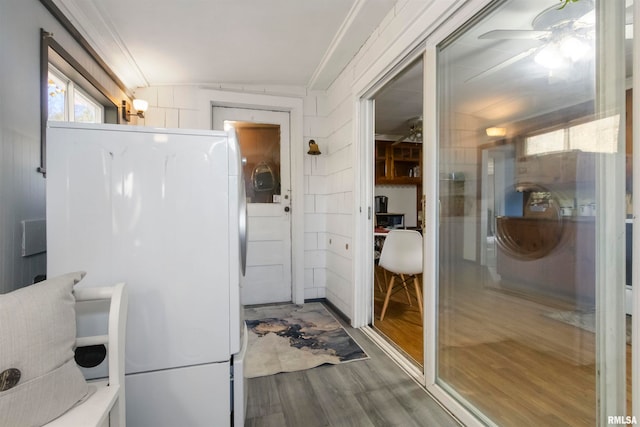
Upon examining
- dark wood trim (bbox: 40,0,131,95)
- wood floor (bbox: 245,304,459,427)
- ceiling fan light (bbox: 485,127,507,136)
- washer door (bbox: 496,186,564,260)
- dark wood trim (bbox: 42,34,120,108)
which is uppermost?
dark wood trim (bbox: 40,0,131,95)

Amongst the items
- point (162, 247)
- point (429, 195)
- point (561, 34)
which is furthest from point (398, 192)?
point (162, 247)

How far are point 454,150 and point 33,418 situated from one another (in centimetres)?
186

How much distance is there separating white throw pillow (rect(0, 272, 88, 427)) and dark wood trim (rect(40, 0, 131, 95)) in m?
1.74

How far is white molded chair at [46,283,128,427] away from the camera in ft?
2.65

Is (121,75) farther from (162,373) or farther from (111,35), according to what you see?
(162,373)

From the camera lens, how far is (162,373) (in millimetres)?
1186

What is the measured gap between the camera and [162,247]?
119 centimetres

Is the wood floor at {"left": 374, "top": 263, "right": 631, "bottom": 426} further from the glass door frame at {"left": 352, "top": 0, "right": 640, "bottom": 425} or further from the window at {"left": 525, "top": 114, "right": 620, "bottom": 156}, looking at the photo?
the window at {"left": 525, "top": 114, "right": 620, "bottom": 156}

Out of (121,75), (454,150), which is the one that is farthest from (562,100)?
(121,75)

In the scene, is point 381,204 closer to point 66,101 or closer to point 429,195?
point 429,195

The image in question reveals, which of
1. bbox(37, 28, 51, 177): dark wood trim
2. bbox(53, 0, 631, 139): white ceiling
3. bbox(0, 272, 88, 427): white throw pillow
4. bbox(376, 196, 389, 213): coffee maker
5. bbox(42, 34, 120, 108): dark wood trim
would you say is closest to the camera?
bbox(0, 272, 88, 427): white throw pillow

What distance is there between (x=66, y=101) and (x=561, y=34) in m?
2.88

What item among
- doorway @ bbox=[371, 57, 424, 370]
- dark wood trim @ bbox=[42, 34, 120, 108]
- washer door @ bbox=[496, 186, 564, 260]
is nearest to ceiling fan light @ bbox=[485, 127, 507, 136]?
washer door @ bbox=[496, 186, 564, 260]

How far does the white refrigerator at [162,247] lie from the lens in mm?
1111
